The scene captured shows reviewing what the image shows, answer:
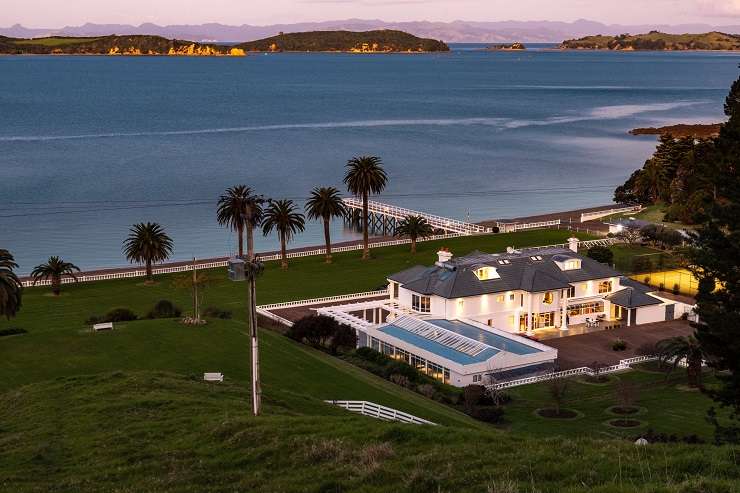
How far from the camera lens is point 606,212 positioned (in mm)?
97375

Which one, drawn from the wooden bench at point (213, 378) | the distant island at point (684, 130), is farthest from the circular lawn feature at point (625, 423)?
the distant island at point (684, 130)

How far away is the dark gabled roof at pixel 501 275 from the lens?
180 feet

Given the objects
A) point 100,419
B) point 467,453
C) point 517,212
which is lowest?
point 517,212

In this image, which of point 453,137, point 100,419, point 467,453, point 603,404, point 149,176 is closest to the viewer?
point 467,453

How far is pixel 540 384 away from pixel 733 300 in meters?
15.0

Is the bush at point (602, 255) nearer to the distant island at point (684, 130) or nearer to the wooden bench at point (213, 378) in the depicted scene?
the wooden bench at point (213, 378)

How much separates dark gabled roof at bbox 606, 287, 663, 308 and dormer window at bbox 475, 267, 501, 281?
26.4ft

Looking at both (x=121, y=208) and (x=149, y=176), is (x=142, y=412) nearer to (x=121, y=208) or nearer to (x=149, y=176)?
(x=121, y=208)

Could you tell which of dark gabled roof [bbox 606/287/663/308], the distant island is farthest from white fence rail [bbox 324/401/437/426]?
the distant island

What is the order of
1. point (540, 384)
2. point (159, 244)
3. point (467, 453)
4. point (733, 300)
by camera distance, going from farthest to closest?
point (159, 244), point (540, 384), point (733, 300), point (467, 453)

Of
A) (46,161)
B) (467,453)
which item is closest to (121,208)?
(46,161)

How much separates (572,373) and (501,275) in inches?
462

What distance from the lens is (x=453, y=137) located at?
17225 cm

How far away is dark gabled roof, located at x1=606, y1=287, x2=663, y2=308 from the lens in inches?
2243
